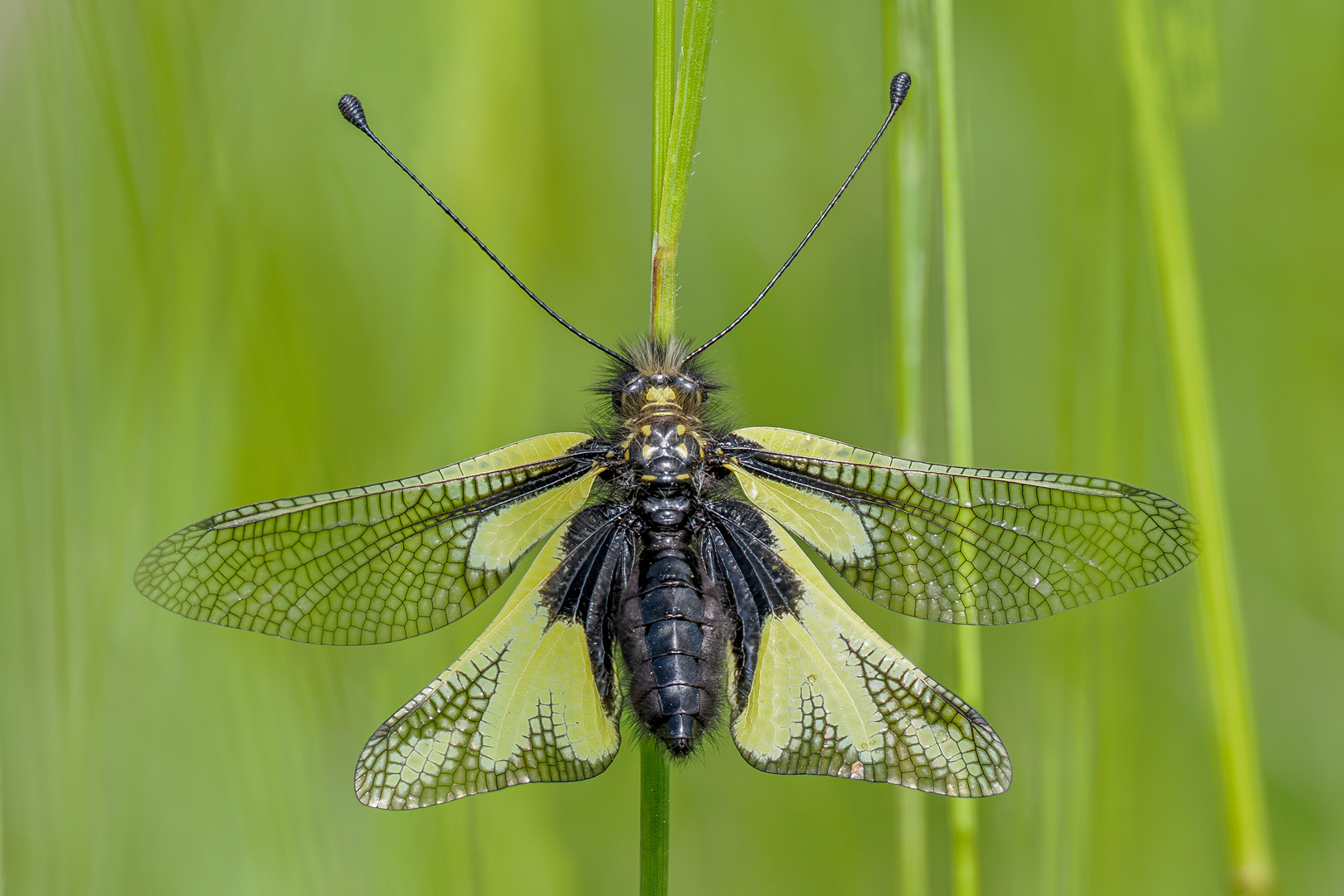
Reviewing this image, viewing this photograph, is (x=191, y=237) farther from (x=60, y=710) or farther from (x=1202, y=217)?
(x=1202, y=217)

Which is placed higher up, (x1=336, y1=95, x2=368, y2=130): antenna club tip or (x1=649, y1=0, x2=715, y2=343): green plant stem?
(x1=336, y1=95, x2=368, y2=130): antenna club tip

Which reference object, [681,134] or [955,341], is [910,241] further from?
[681,134]

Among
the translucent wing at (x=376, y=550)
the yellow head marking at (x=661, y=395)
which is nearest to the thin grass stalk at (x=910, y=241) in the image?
the yellow head marking at (x=661, y=395)

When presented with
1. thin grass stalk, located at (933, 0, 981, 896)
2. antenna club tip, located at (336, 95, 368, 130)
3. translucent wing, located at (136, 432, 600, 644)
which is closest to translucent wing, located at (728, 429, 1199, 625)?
thin grass stalk, located at (933, 0, 981, 896)

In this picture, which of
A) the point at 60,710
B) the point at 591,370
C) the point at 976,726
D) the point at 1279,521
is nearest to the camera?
the point at 976,726

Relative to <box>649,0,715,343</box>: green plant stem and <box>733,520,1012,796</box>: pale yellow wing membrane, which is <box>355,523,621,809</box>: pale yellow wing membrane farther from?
<box>649,0,715,343</box>: green plant stem

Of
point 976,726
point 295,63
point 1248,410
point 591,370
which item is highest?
point 295,63

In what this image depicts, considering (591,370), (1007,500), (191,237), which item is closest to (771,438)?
(1007,500)
